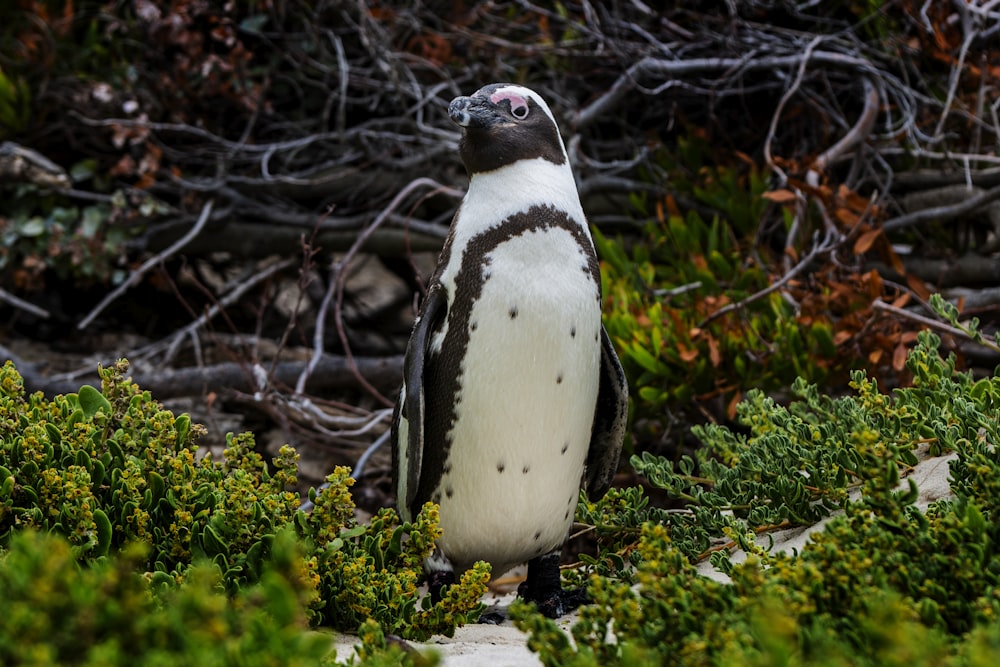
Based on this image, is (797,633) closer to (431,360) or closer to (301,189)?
(431,360)

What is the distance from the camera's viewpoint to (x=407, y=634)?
2.02m

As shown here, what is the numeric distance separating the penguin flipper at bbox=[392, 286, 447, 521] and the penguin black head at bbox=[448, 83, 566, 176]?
327mm

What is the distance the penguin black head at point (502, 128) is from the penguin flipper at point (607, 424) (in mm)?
468

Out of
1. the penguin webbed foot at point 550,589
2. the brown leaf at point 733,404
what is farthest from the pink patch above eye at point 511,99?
the brown leaf at point 733,404

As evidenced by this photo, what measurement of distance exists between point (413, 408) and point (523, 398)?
0.78 feet

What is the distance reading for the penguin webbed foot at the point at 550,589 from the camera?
2.44 m

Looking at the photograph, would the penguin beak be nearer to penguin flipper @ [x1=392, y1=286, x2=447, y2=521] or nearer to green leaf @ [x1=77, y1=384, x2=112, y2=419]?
penguin flipper @ [x1=392, y1=286, x2=447, y2=521]

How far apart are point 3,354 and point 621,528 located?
123 inches

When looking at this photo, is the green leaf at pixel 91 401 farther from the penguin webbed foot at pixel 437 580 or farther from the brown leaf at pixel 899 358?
the brown leaf at pixel 899 358

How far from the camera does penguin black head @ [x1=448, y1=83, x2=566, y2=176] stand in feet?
7.70

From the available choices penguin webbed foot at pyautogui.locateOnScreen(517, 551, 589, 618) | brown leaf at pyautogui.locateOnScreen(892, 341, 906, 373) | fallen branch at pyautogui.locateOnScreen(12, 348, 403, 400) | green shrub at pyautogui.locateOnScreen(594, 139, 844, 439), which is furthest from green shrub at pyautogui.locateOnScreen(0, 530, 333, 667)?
fallen branch at pyautogui.locateOnScreen(12, 348, 403, 400)

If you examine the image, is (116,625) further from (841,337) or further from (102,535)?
(841,337)

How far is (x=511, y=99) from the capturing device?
7.88 feet

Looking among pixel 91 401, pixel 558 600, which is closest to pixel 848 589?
pixel 558 600
